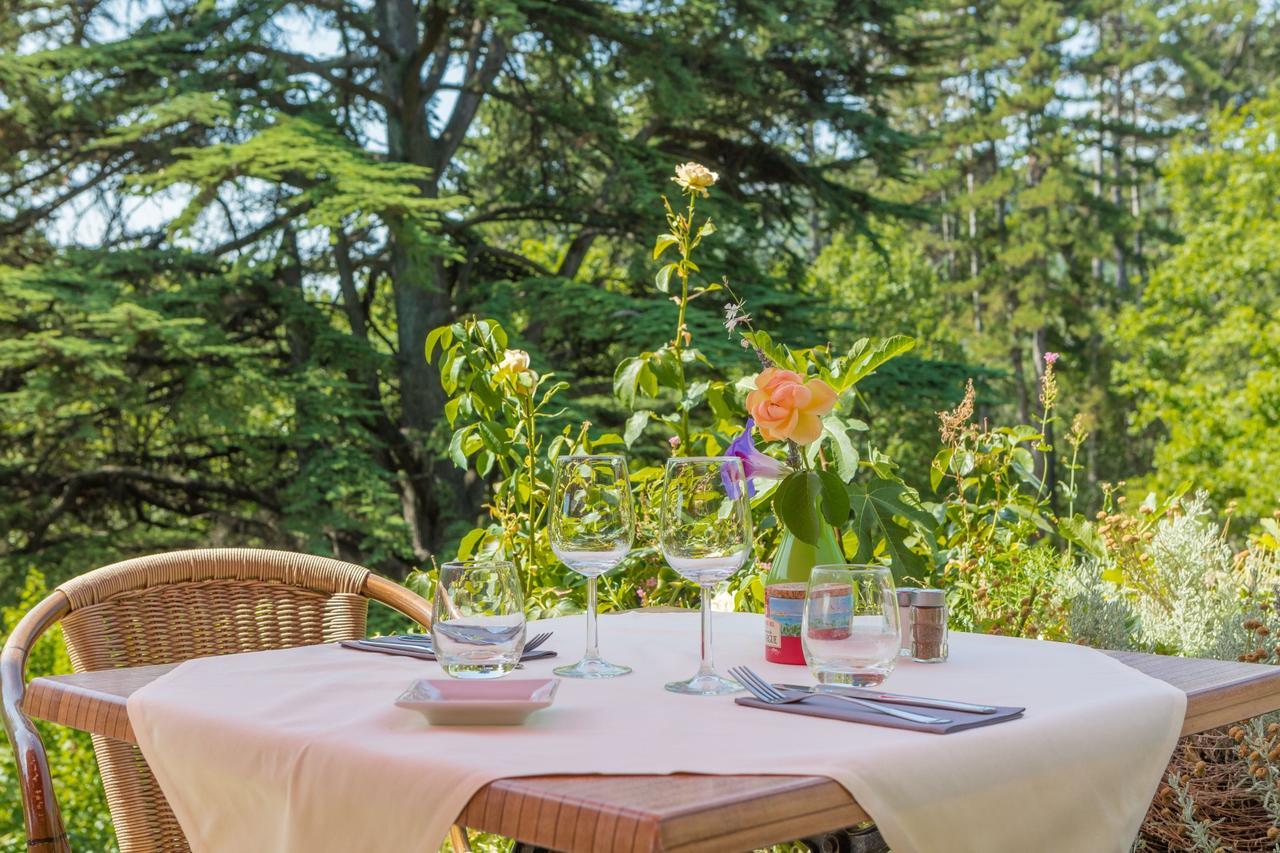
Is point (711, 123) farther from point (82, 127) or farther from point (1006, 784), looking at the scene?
point (1006, 784)

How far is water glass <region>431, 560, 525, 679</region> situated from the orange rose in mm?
380

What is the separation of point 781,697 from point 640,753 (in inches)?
10.2

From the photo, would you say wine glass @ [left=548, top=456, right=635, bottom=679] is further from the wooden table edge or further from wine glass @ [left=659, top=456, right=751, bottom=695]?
the wooden table edge

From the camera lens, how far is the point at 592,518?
1.46 m

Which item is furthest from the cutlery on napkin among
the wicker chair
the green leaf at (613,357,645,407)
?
the green leaf at (613,357,645,407)

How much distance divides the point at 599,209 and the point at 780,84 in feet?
5.85

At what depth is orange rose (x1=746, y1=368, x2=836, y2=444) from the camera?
1.57 m

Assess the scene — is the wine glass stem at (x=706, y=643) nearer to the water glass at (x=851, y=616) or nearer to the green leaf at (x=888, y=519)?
the water glass at (x=851, y=616)

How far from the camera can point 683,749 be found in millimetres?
1073

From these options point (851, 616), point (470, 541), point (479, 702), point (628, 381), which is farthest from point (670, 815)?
point (470, 541)

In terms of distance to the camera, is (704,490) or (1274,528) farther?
(1274,528)

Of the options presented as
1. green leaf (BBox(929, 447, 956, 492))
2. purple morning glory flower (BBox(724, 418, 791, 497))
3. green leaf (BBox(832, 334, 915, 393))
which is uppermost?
green leaf (BBox(832, 334, 915, 393))

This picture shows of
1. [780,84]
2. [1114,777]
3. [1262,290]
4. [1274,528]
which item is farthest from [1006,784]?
[1262,290]

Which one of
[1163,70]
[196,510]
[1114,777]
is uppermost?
[1163,70]
